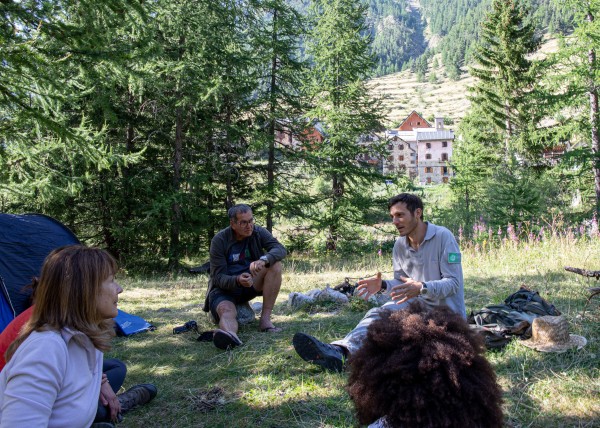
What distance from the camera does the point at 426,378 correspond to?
62.1 inches

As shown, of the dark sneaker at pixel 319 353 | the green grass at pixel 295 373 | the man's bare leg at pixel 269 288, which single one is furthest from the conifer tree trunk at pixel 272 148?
the dark sneaker at pixel 319 353

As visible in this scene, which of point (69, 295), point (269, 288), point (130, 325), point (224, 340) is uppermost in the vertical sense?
point (69, 295)

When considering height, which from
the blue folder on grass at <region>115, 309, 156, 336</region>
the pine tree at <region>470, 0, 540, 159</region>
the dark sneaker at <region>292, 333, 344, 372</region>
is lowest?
the blue folder on grass at <region>115, 309, 156, 336</region>

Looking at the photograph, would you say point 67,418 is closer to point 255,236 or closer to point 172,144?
point 255,236

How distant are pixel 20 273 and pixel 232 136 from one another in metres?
9.54

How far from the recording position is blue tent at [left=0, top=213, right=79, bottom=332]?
399 cm

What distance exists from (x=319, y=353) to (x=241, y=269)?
1.69 m

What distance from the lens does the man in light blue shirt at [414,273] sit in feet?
10.9

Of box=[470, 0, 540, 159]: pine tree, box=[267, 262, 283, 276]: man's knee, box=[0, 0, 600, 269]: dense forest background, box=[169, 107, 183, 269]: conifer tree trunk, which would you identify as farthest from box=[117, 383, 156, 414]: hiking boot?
box=[470, 0, 540, 159]: pine tree

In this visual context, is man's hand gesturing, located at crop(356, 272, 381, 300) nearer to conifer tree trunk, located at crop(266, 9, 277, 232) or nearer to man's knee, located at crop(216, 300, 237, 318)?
man's knee, located at crop(216, 300, 237, 318)

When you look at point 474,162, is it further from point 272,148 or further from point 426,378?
point 426,378

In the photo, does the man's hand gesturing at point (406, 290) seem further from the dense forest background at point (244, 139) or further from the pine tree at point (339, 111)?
the pine tree at point (339, 111)

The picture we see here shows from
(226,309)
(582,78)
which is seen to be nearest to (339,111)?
(582,78)

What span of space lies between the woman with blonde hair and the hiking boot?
1307 millimetres
